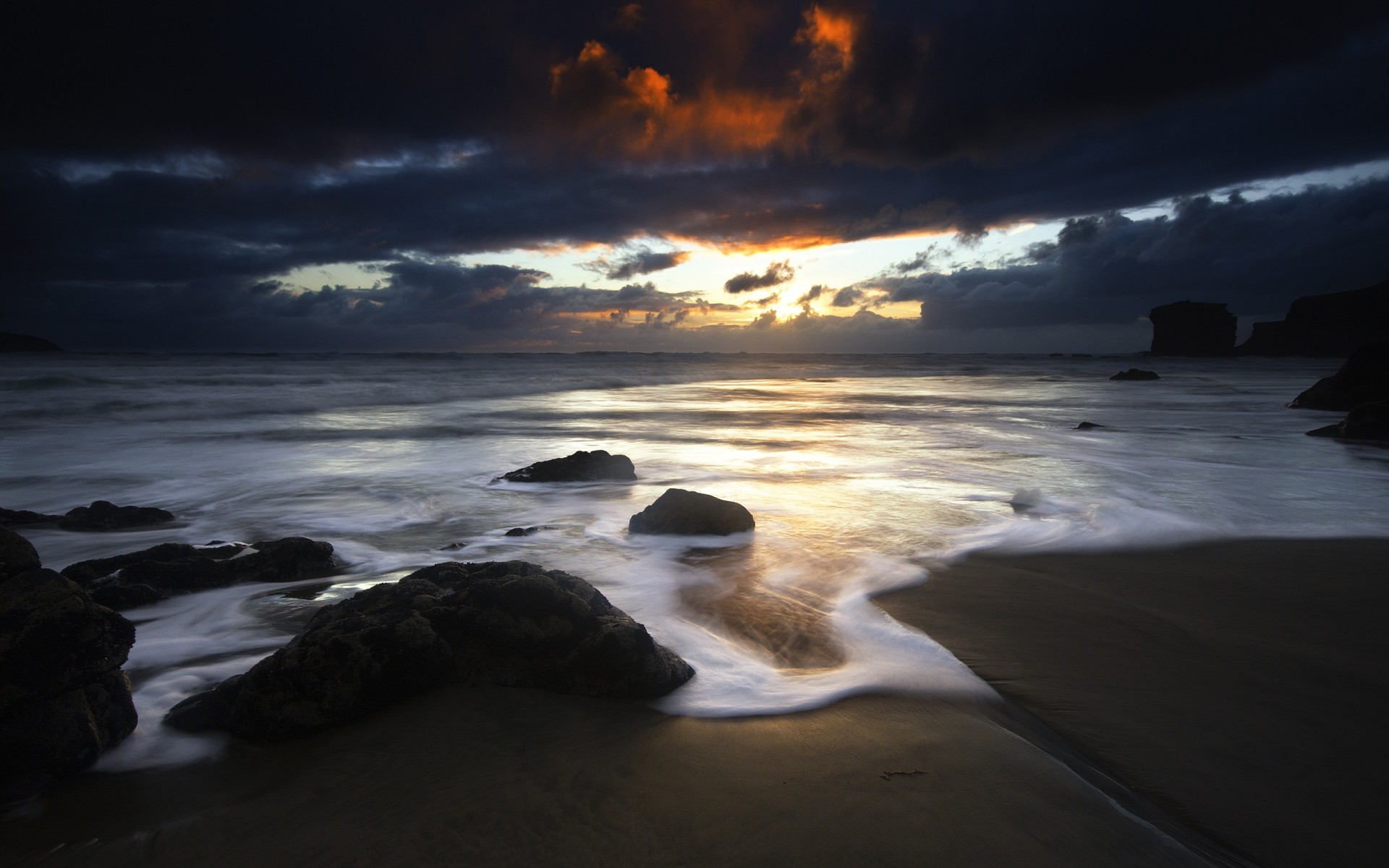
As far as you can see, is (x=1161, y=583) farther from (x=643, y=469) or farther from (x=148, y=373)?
(x=148, y=373)

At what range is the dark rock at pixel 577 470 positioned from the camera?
7801 mm

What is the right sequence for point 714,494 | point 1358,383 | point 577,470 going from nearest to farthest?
point 714,494 < point 577,470 < point 1358,383

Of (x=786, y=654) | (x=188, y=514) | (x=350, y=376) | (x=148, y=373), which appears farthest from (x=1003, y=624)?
(x=148, y=373)

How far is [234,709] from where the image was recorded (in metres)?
2.43

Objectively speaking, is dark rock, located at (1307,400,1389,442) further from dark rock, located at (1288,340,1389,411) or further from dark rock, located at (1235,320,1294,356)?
dark rock, located at (1235,320,1294,356)

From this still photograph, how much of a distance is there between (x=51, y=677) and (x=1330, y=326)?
4843 inches

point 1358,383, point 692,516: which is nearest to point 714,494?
point 692,516

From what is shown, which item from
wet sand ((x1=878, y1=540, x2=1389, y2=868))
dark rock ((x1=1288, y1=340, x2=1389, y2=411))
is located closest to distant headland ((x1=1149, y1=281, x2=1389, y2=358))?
Result: dark rock ((x1=1288, y1=340, x2=1389, y2=411))

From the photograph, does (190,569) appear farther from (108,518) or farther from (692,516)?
(692,516)

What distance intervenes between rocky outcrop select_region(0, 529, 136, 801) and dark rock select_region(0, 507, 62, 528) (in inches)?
196

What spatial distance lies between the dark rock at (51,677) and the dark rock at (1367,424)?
1521 centimetres

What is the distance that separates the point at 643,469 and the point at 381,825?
747cm

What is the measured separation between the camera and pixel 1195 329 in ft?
329

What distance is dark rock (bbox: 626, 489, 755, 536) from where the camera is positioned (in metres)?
5.32
